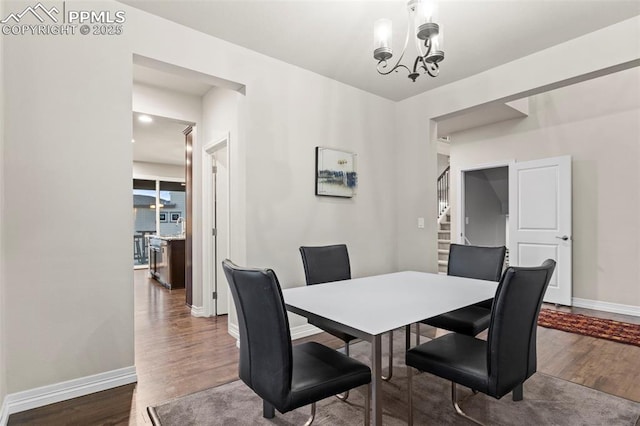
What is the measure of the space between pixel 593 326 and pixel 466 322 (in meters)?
2.31

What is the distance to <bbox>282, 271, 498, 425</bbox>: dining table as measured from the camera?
4.50 feet

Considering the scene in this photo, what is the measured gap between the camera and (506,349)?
1.45 metres

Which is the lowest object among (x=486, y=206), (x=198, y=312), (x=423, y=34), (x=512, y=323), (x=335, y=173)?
(x=198, y=312)

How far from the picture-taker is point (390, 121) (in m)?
4.24

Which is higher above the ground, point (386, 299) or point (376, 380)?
point (386, 299)

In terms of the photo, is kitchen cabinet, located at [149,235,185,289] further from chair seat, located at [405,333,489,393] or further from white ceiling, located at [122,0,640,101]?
chair seat, located at [405,333,489,393]

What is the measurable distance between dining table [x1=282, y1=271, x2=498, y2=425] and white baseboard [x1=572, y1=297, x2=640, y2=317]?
3.05 metres

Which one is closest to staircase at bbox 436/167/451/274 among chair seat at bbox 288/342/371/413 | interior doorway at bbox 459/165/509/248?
interior doorway at bbox 459/165/509/248

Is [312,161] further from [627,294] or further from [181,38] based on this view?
[627,294]

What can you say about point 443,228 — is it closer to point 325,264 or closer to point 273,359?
point 325,264

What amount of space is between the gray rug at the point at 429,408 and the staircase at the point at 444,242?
3.87m

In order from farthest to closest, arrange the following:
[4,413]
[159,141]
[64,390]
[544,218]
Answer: [159,141] → [544,218] → [64,390] → [4,413]

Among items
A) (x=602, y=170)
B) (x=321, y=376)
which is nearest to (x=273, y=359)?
(x=321, y=376)

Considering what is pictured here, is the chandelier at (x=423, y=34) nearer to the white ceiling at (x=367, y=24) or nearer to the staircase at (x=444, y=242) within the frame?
the white ceiling at (x=367, y=24)
